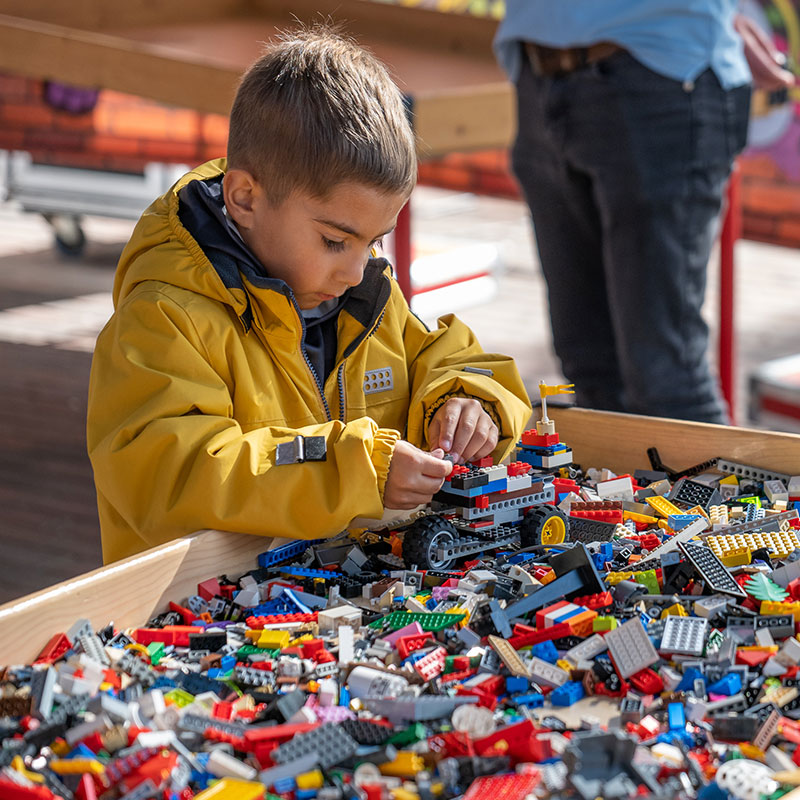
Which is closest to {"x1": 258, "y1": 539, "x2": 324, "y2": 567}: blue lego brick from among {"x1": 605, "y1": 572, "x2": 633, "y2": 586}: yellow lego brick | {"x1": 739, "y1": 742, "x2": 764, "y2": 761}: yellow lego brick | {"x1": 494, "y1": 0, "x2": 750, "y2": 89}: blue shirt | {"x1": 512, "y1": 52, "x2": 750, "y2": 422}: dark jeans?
{"x1": 605, "y1": 572, "x2": 633, "y2": 586}: yellow lego brick

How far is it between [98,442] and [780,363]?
2.71 meters

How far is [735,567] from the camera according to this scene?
3.54 ft

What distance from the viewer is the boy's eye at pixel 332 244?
1.25m

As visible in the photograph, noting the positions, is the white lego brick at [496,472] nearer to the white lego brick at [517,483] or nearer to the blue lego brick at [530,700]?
the white lego brick at [517,483]

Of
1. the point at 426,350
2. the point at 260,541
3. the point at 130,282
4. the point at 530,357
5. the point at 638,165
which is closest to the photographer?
the point at 260,541

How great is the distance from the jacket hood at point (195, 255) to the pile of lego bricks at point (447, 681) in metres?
0.30

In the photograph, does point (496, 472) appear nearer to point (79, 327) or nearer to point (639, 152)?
point (639, 152)

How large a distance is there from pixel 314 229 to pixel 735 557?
0.56m

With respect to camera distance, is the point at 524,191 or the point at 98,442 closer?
the point at 98,442

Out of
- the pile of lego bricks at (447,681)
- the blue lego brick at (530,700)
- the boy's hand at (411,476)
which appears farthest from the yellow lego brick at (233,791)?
the boy's hand at (411,476)

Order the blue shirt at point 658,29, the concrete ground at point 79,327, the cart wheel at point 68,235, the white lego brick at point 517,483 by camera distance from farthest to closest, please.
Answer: the cart wheel at point 68,235
the concrete ground at point 79,327
the blue shirt at point 658,29
the white lego brick at point 517,483

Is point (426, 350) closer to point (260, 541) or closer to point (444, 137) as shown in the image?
point (260, 541)

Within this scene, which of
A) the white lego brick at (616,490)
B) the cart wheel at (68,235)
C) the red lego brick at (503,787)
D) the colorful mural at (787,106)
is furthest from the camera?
the cart wheel at (68,235)

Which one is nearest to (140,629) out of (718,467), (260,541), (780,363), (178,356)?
(260,541)
